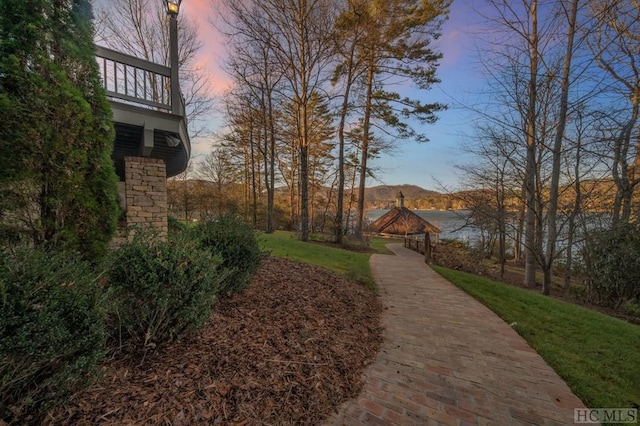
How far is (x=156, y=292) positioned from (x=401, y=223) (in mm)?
16517

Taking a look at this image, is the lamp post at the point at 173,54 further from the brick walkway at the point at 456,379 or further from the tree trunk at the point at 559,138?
the tree trunk at the point at 559,138

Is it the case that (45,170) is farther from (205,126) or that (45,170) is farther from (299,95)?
(205,126)

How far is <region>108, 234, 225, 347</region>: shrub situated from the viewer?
7.18 feet

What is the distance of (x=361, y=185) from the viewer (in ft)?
44.0

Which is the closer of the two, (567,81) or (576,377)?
(576,377)

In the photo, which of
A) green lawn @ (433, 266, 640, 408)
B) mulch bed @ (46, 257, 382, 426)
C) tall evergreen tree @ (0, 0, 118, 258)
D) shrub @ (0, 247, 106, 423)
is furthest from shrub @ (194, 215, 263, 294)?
green lawn @ (433, 266, 640, 408)

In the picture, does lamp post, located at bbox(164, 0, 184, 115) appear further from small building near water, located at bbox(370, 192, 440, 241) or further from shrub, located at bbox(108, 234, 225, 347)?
small building near water, located at bbox(370, 192, 440, 241)

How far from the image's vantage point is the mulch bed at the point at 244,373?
1711 mm

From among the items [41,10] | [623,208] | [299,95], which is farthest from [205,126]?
[623,208]

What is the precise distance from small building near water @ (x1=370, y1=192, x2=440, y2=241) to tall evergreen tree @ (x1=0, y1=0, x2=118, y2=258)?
52.5ft

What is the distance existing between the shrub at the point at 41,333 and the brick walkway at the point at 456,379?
5.64 ft

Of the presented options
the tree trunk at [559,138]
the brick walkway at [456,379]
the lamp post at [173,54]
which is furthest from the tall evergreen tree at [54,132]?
the tree trunk at [559,138]

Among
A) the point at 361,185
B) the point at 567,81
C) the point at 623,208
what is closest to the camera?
the point at 567,81

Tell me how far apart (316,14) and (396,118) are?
546 centimetres
